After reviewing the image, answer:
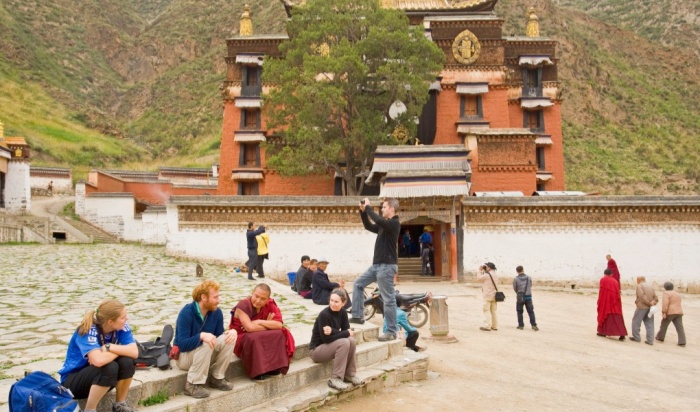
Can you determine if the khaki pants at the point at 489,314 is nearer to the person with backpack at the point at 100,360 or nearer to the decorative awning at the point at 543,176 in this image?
the person with backpack at the point at 100,360

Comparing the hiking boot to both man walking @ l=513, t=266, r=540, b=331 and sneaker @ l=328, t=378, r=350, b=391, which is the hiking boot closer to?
sneaker @ l=328, t=378, r=350, b=391

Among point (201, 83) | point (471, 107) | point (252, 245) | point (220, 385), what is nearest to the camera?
point (220, 385)

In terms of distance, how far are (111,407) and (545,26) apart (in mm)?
71397

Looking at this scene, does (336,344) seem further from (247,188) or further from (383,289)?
(247,188)

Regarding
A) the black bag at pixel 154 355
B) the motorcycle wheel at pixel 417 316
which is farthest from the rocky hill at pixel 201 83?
the black bag at pixel 154 355

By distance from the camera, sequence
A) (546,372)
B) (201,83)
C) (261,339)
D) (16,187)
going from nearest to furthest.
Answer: (261,339) → (546,372) → (16,187) → (201,83)

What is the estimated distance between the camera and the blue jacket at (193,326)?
18.8 ft

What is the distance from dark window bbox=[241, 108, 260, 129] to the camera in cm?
3130

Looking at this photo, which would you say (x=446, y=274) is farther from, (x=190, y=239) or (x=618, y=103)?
(x=618, y=103)

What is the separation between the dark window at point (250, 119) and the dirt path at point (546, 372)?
19397 mm

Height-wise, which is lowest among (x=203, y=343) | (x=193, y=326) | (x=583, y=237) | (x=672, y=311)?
(x=672, y=311)

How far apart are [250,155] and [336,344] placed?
25.2m

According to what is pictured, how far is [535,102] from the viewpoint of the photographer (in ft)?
104

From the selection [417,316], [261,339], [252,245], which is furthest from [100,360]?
[252,245]
